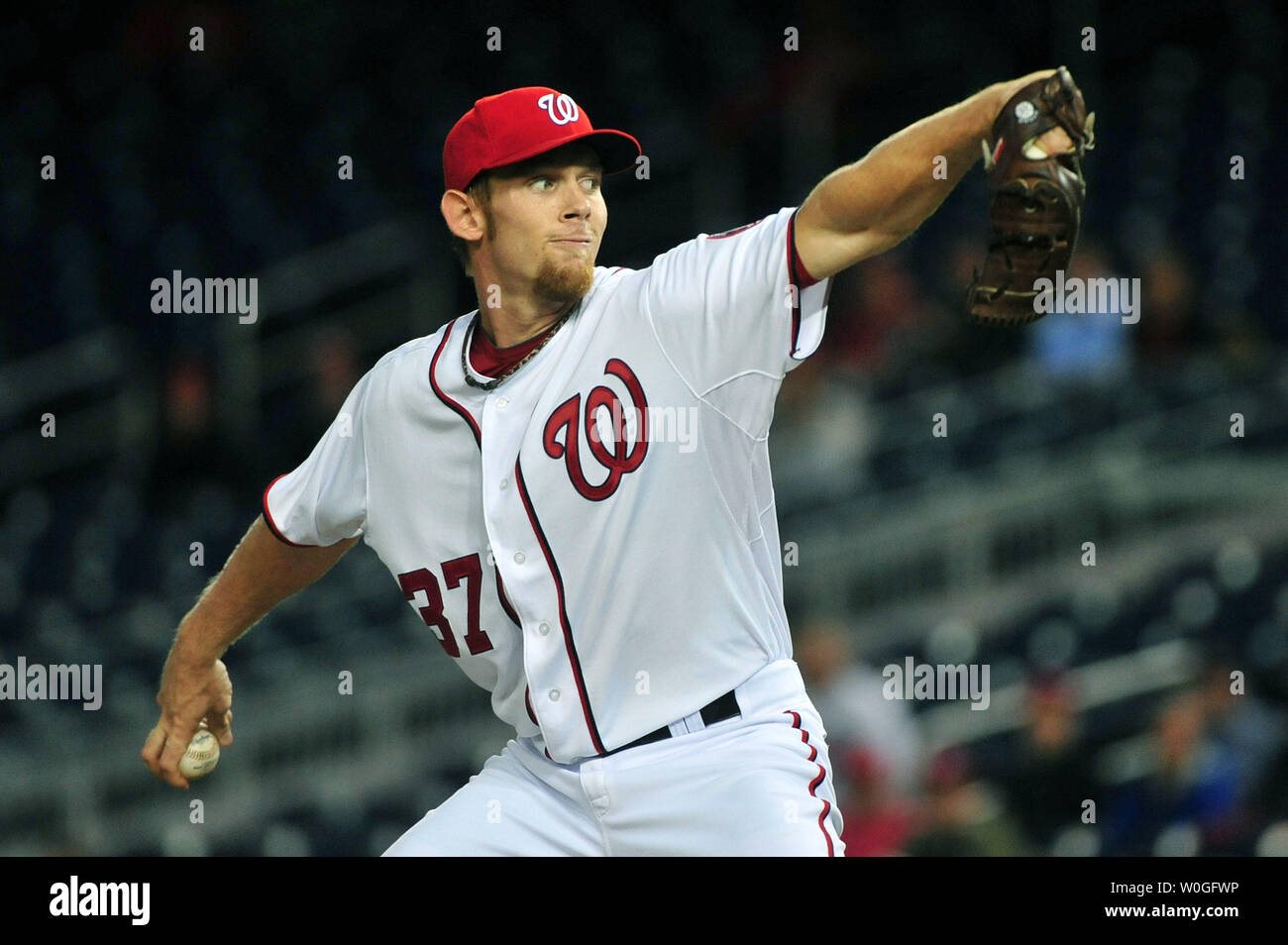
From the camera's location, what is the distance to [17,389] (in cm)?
701

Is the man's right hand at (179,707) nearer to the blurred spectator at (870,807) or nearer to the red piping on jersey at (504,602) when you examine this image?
the red piping on jersey at (504,602)

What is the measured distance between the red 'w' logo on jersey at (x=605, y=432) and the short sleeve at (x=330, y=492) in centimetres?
48

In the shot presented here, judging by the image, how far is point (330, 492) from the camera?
3139 millimetres

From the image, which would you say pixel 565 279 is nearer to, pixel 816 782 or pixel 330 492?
pixel 330 492

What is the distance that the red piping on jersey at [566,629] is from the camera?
110 inches

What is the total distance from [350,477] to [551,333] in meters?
0.50

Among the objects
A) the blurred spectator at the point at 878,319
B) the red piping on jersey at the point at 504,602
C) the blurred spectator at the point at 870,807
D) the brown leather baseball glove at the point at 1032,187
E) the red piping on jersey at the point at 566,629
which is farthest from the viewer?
the blurred spectator at the point at 878,319

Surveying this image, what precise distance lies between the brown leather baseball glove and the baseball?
1.78m

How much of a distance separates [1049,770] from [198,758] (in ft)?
9.46

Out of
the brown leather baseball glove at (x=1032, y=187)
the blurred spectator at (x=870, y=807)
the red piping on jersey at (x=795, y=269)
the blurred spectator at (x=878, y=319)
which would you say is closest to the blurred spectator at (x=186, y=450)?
the blurred spectator at (x=878, y=319)

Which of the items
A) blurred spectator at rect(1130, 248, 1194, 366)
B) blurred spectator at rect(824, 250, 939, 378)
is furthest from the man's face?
blurred spectator at rect(1130, 248, 1194, 366)

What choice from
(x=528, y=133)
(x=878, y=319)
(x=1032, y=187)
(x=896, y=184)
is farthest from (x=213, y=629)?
(x=878, y=319)
